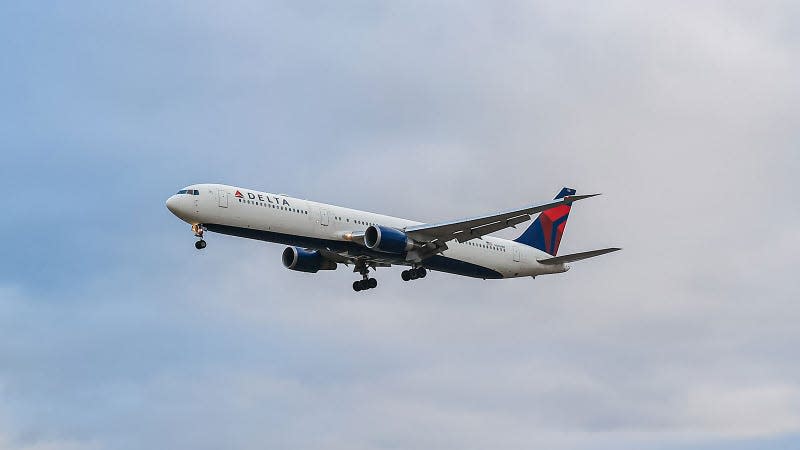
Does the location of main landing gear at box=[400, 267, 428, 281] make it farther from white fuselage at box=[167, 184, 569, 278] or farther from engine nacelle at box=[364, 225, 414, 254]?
engine nacelle at box=[364, 225, 414, 254]

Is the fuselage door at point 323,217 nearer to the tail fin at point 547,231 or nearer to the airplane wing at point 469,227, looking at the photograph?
the airplane wing at point 469,227

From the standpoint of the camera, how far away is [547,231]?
8575 cm

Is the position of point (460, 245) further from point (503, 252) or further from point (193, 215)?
point (193, 215)

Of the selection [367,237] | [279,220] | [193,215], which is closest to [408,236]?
[367,237]

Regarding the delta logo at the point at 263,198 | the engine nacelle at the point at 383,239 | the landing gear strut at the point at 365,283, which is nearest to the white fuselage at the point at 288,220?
the delta logo at the point at 263,198

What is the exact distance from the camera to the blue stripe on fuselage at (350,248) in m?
68.9

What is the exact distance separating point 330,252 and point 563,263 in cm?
1611

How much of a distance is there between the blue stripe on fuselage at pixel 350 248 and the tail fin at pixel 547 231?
441 centimetres

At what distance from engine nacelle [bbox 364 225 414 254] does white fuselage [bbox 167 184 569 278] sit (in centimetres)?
87

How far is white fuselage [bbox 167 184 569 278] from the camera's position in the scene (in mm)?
67938

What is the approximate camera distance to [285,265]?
79500mm

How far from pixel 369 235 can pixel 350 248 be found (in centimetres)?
169

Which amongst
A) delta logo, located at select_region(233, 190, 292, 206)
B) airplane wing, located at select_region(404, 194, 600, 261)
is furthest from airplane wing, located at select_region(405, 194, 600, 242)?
delta logo, located at select_region(233, 190, 292, 206)

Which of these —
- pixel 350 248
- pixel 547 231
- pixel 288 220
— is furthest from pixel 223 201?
pixel 547 231
